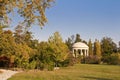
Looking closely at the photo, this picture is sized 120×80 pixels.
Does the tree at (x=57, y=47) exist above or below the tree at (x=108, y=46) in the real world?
below

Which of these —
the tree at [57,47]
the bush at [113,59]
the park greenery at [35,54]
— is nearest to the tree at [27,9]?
the park greenery at [35,54]

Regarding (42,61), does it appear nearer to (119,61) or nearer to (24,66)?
(24,66)

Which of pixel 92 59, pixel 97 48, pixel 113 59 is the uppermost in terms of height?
pixel 97 48

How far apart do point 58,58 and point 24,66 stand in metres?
6.35

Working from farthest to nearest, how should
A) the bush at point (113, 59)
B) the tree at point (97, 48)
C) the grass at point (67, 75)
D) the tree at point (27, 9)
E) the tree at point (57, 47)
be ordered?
1. the tree at point (97, 48)
2. the bush at point (113, 59)
3. the tree at point (57, 47)
4. the grass at point (67, 75)
5. the tree at point (27, 9)

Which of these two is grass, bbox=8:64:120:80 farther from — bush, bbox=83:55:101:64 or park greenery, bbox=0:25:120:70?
bush, bbox=83:55:101:64

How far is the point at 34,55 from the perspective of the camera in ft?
138

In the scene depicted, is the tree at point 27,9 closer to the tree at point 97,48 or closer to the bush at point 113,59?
the bush at point 113,59

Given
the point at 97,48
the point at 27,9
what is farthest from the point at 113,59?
the point at 27,9

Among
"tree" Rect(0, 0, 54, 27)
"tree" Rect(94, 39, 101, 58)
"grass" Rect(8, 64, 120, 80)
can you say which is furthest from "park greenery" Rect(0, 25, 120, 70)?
"tree" Rect(94, 39, 101, 58)

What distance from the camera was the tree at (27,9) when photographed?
13820 millimetres

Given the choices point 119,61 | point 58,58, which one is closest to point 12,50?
point 58,58

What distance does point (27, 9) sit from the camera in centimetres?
1421

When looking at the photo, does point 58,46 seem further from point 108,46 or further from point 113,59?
point 108,46
